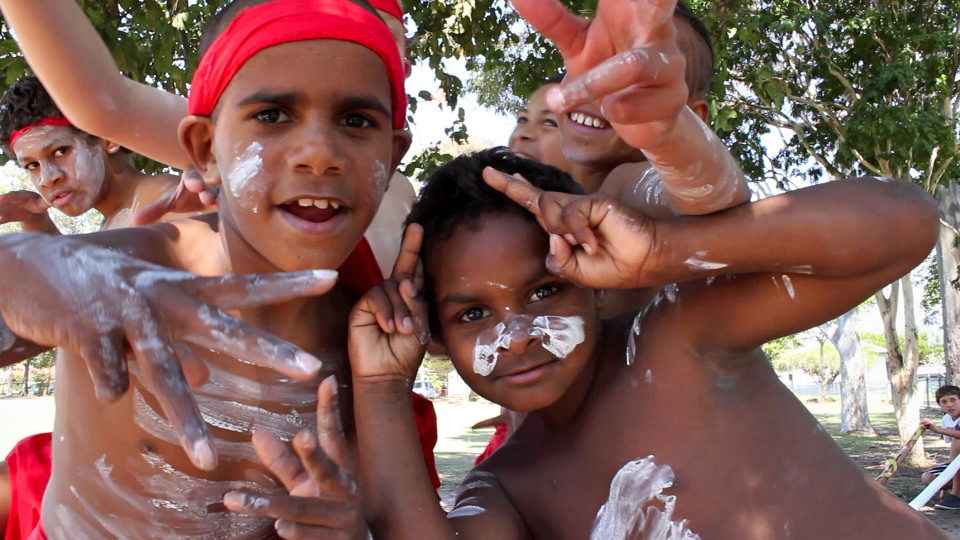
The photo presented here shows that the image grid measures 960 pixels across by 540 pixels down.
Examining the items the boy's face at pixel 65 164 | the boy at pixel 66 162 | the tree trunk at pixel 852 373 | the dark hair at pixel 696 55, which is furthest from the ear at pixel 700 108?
the tree trunk at pixel 852 373

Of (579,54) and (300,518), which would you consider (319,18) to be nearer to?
(579,54)

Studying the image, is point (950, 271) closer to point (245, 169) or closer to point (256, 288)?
point (245, 169)

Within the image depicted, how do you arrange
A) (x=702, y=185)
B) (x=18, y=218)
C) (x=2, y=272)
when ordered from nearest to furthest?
(x=2, y=272), (x=702, y=185), (x=18, y=218)

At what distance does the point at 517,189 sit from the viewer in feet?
5.87

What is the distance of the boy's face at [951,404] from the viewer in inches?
391

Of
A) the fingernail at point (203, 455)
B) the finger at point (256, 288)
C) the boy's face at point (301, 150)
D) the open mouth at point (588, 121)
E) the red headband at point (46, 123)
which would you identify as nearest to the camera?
the fingernail at point (203, 455)

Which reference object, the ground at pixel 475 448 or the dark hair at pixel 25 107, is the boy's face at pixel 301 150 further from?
the ground at pixel 475 448

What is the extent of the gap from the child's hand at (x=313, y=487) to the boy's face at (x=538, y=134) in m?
1.95

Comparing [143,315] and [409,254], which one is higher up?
[409,254]

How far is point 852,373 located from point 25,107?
18319mm

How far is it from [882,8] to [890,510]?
33.6ft

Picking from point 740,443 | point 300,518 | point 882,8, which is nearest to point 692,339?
point 740,443

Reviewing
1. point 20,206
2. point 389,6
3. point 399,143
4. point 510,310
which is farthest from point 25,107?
point 510,310

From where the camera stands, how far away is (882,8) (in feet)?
33.8
